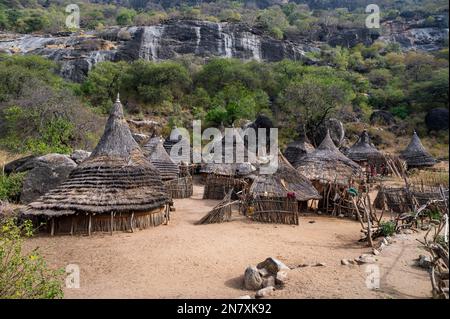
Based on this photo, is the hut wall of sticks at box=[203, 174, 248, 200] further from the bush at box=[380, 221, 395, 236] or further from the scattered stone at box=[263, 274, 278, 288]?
the scattered stone at box=[263, 274, 278, 288]

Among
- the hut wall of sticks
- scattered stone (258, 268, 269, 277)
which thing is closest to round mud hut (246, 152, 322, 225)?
the hut wall of sticks

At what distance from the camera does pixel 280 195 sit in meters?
12.1

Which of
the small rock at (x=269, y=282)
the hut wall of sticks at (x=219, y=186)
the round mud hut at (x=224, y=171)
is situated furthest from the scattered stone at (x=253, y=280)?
the hut wall of sticks at (x=219, y=186)

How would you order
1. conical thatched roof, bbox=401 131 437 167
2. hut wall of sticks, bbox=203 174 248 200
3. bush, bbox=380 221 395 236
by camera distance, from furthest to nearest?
conical thatched roof, bbox=401 131 437 167
hut wall of sticks, bbox=203 174 248 200
bush, bbox=380 221 395 236

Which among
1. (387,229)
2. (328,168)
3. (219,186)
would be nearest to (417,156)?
(328,168)

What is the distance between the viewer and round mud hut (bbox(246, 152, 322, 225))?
37.4 feet

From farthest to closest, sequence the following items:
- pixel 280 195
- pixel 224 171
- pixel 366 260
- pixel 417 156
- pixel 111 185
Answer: pixel 417 156 < pixel 224 171 < pixel 280 195 < pixel 111 185 < pixel 366 260

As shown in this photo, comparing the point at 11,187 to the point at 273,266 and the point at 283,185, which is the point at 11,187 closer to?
the point at 283,185

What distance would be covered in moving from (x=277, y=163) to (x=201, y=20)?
43.0m

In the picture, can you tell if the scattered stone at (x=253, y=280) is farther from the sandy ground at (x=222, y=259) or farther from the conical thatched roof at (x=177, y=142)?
the conical thatched roof at (x=177, y=142)

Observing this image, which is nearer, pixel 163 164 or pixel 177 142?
pixel 163 164

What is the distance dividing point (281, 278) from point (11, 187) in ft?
35.0

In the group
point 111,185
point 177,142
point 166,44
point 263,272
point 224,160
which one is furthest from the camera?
point 166,44
